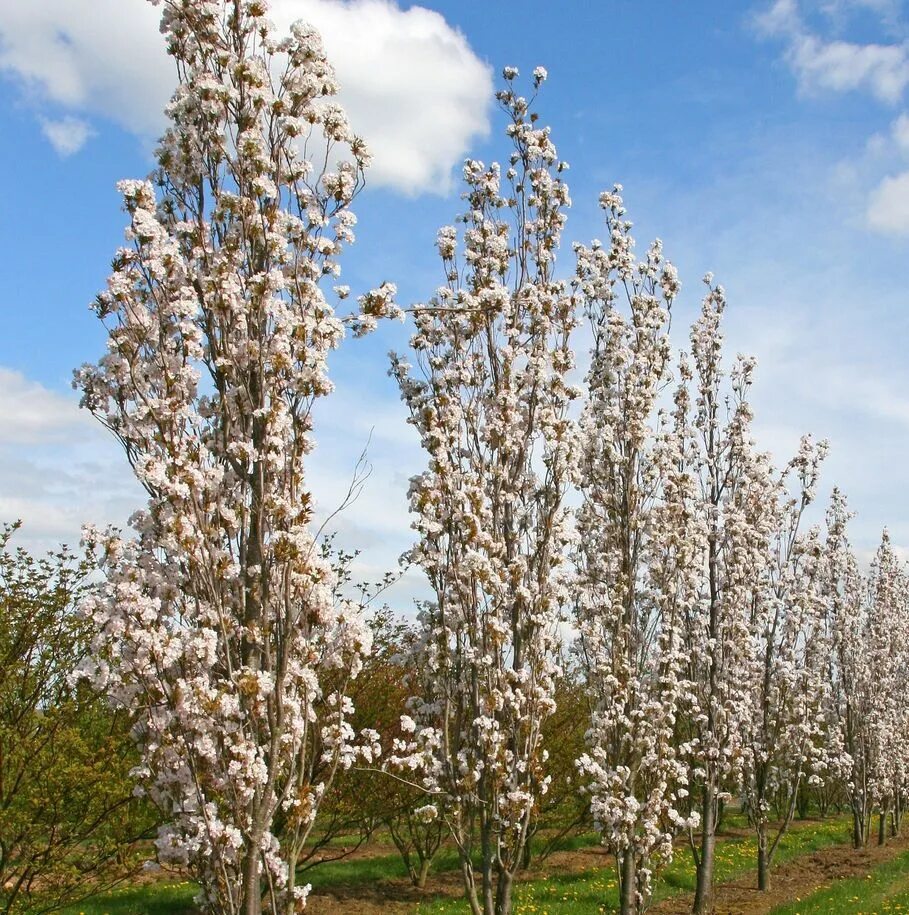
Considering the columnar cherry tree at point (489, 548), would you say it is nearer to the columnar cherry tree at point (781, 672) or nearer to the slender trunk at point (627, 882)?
the slender trunk at point (627, 882)

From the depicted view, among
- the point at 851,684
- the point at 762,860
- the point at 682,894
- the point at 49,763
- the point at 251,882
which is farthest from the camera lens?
the point at 851,684

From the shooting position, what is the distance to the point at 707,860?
47.0 ft

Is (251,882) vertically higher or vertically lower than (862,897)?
higher

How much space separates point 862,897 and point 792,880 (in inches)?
153

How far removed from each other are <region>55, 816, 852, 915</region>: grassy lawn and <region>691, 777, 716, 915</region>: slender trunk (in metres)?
0.50

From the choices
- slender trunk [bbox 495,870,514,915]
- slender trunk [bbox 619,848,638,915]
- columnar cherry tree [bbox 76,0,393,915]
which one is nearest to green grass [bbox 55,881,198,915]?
slender trunk [bbox 619,848,638,915]

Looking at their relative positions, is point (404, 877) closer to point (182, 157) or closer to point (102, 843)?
point (102, 843)

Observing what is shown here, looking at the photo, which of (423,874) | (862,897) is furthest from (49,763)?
(862,897)

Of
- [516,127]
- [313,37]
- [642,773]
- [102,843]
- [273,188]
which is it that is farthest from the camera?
[102,843]

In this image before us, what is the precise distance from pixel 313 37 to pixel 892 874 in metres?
19.9

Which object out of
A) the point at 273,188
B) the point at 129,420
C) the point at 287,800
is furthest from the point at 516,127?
the point at 287,800

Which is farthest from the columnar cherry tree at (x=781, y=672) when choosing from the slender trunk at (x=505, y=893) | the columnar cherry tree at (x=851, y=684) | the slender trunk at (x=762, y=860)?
the slender trunk at (x=505, y=893)

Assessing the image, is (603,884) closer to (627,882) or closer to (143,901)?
(627,882)

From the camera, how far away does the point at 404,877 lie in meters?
18.8
